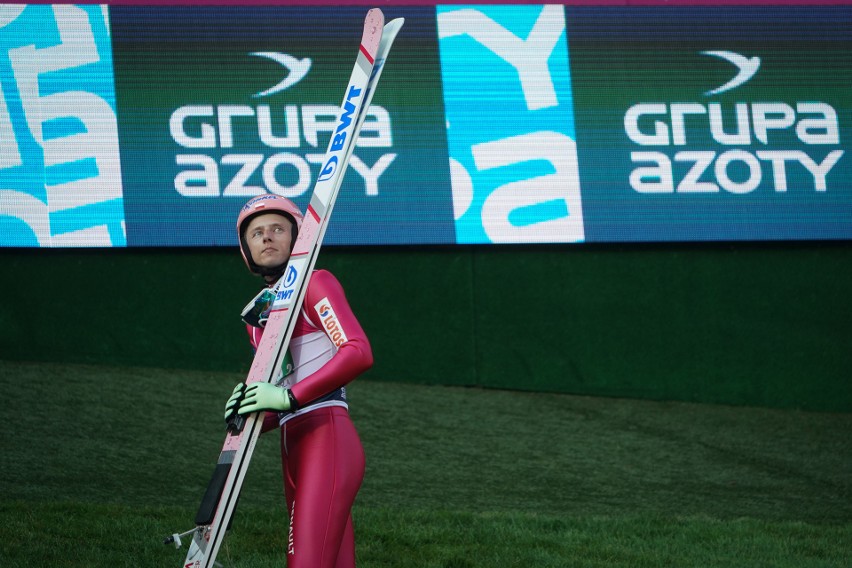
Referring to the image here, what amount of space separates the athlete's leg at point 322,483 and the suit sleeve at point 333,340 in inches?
6.5

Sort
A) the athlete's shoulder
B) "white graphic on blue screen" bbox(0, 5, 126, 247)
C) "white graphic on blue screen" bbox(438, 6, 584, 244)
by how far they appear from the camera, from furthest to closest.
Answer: "white graphic on blue screen" bbox(438, 6, 584, 244) < "white graphic on blue screen" bbox(0, 5, 126, 247) < the athlete's shoulder

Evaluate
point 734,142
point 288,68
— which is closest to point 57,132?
point 288,68

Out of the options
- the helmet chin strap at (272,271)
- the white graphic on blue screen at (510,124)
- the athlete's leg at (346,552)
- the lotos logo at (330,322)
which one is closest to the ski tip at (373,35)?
the helmet chin strap at (272,271)

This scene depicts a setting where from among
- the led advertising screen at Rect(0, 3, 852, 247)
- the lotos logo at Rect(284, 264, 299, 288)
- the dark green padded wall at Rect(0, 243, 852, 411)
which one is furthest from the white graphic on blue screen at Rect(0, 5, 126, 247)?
the lotos logo at Rect(284, 264, 299, 288)

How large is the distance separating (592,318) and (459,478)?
300cm

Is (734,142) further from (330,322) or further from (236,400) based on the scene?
(236,400)

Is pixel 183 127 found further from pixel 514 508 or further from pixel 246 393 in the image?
pixel 246 393

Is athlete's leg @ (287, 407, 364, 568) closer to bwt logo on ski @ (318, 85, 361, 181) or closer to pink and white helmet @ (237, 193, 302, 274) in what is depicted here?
pink and white helmet @ (237, 193, 302, 274)

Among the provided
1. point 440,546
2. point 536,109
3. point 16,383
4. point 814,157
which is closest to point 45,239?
point 16,383

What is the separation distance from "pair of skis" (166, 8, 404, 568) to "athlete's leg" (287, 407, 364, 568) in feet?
0.54

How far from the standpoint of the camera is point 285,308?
3520 mm

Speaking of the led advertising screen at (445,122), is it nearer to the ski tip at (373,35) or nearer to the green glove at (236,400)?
the ski tip at (373,35)

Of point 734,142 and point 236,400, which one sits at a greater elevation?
point 734,142

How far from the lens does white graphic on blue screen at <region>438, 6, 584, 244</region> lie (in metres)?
9.17
